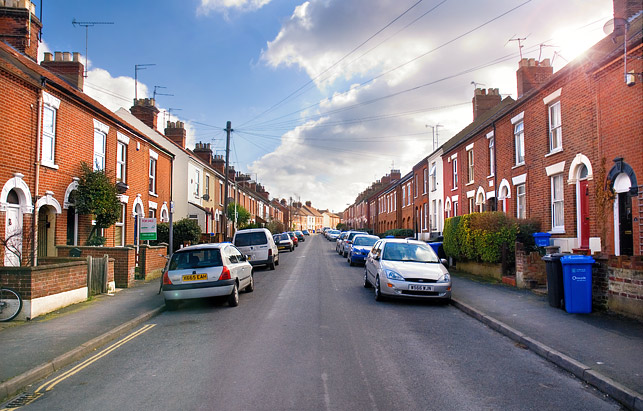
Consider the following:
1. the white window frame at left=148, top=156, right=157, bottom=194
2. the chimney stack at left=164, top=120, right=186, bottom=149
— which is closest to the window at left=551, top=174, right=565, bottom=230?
the white window frame at left=148, top=156, right=157, bottom=194

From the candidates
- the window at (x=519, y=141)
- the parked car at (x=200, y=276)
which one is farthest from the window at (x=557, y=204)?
the parked car at (x=200, y=276)

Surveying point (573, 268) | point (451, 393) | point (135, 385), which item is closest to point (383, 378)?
point (451, 393)

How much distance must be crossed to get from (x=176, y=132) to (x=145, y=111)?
13.8 feet

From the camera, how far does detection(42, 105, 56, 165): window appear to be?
1312 centimetres

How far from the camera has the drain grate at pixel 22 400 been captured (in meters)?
4.82

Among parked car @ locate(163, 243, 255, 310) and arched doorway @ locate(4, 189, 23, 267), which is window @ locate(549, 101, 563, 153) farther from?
arched doorway @ locate(4, 189, 23, 267)

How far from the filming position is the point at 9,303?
28.8 ft

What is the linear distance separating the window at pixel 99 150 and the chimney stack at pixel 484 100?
67.4ft

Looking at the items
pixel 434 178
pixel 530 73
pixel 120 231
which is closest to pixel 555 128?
pixel 530 73

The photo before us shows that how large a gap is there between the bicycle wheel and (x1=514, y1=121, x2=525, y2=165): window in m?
16.9

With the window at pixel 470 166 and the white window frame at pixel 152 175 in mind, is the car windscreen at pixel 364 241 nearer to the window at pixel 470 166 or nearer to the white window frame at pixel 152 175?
the window at pixel 470 166

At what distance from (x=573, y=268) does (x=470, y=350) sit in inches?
150

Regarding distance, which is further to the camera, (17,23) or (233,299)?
(17,23)

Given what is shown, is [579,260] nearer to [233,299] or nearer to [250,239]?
[233,299]
